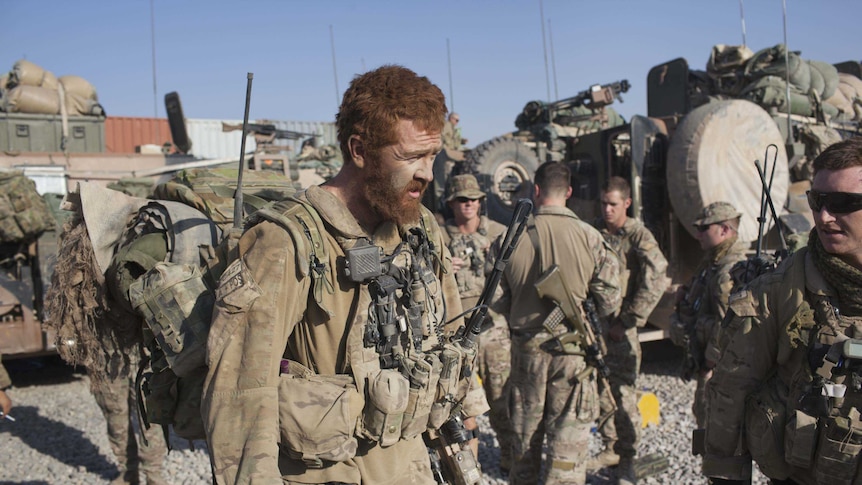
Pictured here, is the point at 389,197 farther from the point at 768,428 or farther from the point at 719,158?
the point at 719,158

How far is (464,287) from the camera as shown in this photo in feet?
17.8

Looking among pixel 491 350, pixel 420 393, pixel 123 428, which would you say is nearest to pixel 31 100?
pixel 123 428

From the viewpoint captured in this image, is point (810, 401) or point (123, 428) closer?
point (810, 401)

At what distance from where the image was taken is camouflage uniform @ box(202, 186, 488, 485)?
1.68 meters

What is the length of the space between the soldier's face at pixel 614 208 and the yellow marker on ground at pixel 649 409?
1.56 m

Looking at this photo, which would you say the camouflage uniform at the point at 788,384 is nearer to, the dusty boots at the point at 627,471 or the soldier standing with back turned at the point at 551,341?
the soldier standing with back turned at the point at 551,341

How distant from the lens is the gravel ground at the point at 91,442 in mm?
4902

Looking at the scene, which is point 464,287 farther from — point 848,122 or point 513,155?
point 848,122

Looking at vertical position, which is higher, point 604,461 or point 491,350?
point 491,350

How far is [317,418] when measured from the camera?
180 centimetres

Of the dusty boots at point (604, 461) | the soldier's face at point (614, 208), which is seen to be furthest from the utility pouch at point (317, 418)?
the soldier's face at point (614, 208)

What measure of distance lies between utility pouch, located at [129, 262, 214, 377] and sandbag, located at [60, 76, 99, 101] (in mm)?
9918

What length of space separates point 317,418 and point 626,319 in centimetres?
346

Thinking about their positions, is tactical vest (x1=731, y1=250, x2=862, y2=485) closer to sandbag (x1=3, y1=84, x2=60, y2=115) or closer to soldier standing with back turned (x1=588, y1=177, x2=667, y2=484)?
soldier standing with back turned (x1=588, y1=177, x2=667, y2=484)
